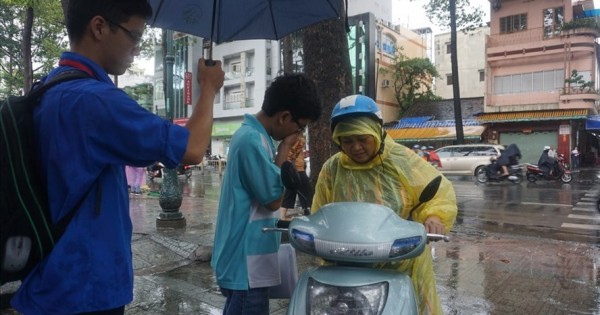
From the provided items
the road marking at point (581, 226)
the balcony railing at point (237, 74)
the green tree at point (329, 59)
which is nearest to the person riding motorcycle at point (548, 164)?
the road marking at point (581, 226)

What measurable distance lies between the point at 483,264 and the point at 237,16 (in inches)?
165

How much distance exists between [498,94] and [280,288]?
974 inches

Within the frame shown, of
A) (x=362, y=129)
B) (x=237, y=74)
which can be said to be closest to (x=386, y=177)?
(x=362, y=129)

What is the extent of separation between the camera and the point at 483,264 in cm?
529

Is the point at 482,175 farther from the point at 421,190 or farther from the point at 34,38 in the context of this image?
the point at 34,38

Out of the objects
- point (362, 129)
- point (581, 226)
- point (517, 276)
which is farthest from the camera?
point (581, 226)

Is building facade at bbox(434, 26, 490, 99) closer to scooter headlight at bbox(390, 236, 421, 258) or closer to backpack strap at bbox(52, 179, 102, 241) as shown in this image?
scooter headlight at bbox(390, 236, 421, 258)

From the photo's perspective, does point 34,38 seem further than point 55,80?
Yes

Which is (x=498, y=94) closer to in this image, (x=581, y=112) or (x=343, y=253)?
(x=581, y=112)

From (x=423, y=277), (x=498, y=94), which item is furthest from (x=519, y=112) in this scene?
(x=423, y=277)

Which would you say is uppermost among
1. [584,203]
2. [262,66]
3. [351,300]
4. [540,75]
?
[262,66]

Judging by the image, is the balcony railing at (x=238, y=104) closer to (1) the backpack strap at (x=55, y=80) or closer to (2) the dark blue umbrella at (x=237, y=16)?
(2) the dark blue umbrella at (x=237, y=16)

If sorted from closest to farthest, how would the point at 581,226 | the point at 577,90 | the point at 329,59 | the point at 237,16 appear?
the point at 237,16
the point at 329,59
the point at 581,226
the point at 577,90

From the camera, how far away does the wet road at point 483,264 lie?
385 cm
